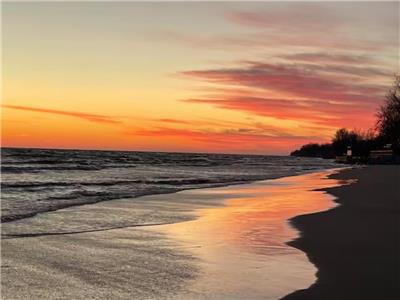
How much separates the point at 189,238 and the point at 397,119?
61.9 m

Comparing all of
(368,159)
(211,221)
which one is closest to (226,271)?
(211,221)

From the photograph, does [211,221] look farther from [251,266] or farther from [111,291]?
[111,291]

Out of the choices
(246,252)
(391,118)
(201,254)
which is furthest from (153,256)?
(391,118)

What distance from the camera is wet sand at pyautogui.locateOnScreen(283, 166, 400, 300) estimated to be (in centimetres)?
593

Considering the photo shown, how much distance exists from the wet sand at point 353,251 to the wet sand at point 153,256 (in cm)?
30

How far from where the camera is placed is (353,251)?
26.9 ft

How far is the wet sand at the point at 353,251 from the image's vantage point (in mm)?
5926

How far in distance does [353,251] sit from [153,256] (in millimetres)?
3229

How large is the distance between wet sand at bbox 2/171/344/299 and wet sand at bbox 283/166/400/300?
297 millimetres

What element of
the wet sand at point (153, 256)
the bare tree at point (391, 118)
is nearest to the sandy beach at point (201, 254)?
the wet sand at point (153, 256)

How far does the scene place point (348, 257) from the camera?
7.73 meters

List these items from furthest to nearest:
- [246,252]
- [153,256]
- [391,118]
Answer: [391,118], [246,252], [153,256]

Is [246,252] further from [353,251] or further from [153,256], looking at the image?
[353,251]

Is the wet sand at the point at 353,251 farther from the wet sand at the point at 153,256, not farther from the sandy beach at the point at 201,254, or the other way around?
the wet sand at the point at 153,256
